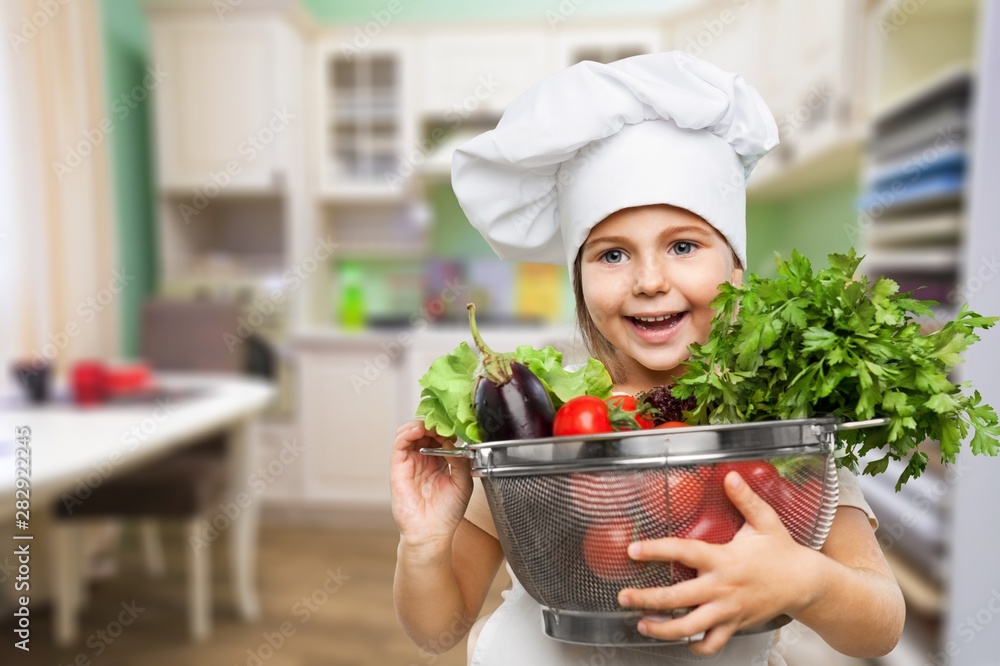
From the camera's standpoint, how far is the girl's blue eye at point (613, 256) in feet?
2.50

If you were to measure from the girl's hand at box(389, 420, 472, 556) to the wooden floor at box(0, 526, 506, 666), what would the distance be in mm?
1768

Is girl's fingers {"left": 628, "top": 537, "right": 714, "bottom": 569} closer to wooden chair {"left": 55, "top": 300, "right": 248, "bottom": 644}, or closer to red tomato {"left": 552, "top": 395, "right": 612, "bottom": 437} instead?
red tomato {"left": 552, "top": 395, "right": 612, "bottom": 437}

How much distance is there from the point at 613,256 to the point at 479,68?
3.39 m

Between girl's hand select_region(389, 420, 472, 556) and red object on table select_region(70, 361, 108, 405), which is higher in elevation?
girl's hand select_region(389, 420, 472, 556)

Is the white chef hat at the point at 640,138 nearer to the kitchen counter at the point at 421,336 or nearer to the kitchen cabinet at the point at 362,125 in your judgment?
the kitchen counter at the point at 421,336

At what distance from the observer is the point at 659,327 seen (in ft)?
2.47

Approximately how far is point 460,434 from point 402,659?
1.95 m

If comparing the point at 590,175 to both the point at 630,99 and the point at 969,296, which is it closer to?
the point at 630,99

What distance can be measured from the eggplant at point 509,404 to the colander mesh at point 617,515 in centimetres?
4

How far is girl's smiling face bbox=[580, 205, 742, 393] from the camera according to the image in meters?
0.73

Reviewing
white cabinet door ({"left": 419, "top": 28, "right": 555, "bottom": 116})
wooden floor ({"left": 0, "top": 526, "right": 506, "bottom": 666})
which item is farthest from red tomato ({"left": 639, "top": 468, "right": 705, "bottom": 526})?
white cabinet door ({"left": 419, "top": 28, "right": 555, "bottom": 116})

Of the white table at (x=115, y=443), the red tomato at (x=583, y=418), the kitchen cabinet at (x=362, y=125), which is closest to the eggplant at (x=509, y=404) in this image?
the red tomato at (x=583, y=418)

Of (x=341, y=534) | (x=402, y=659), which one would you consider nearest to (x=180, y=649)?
(x=402, y=659)

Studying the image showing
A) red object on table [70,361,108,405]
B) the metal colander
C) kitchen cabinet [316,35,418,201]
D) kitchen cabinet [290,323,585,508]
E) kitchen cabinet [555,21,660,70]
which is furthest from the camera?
kitchen cabinet [316,35,418,201]
